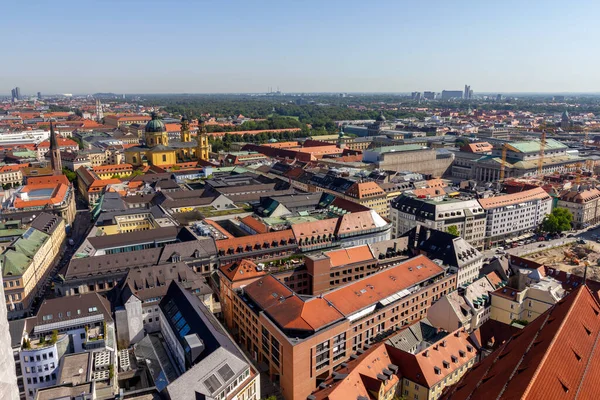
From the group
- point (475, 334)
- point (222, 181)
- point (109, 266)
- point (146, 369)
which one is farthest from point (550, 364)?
point (222, 181)

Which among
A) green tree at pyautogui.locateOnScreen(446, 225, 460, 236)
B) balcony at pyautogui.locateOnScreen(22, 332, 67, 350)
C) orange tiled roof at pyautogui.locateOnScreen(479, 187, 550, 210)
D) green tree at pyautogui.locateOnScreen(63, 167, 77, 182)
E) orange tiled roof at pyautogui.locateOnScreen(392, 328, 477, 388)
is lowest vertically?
orange tiled roof at pyautogui.locateOnScreen(392, 328, 477, 388)

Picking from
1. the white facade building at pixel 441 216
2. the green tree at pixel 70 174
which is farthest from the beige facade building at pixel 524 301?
the green tree at pixel 70 174

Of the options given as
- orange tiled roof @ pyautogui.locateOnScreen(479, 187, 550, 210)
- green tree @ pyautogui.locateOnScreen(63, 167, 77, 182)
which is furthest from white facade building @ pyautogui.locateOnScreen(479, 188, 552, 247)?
green tree @ pyautogui.locateOnScreen(63, 167, 77, 182)

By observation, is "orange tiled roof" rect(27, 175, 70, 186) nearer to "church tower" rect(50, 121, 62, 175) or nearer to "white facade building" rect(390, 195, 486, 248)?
"church tower" rect(50, 121, 62, 175)

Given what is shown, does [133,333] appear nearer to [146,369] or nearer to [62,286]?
[146,369]

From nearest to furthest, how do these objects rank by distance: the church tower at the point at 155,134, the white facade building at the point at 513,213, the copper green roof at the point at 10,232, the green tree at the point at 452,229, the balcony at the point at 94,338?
the balcony at the point at 94,338 < the copper green roof at the point at 10,232 < the green tree at the point at 452,229 < the white facade building at the point at 513,213 < the church tower at the point at 155,134

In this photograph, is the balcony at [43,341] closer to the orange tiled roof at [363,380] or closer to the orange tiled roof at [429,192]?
the orange tiled roof at [363,380]

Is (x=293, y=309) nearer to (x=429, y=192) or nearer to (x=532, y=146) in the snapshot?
(x=429, y=192)
